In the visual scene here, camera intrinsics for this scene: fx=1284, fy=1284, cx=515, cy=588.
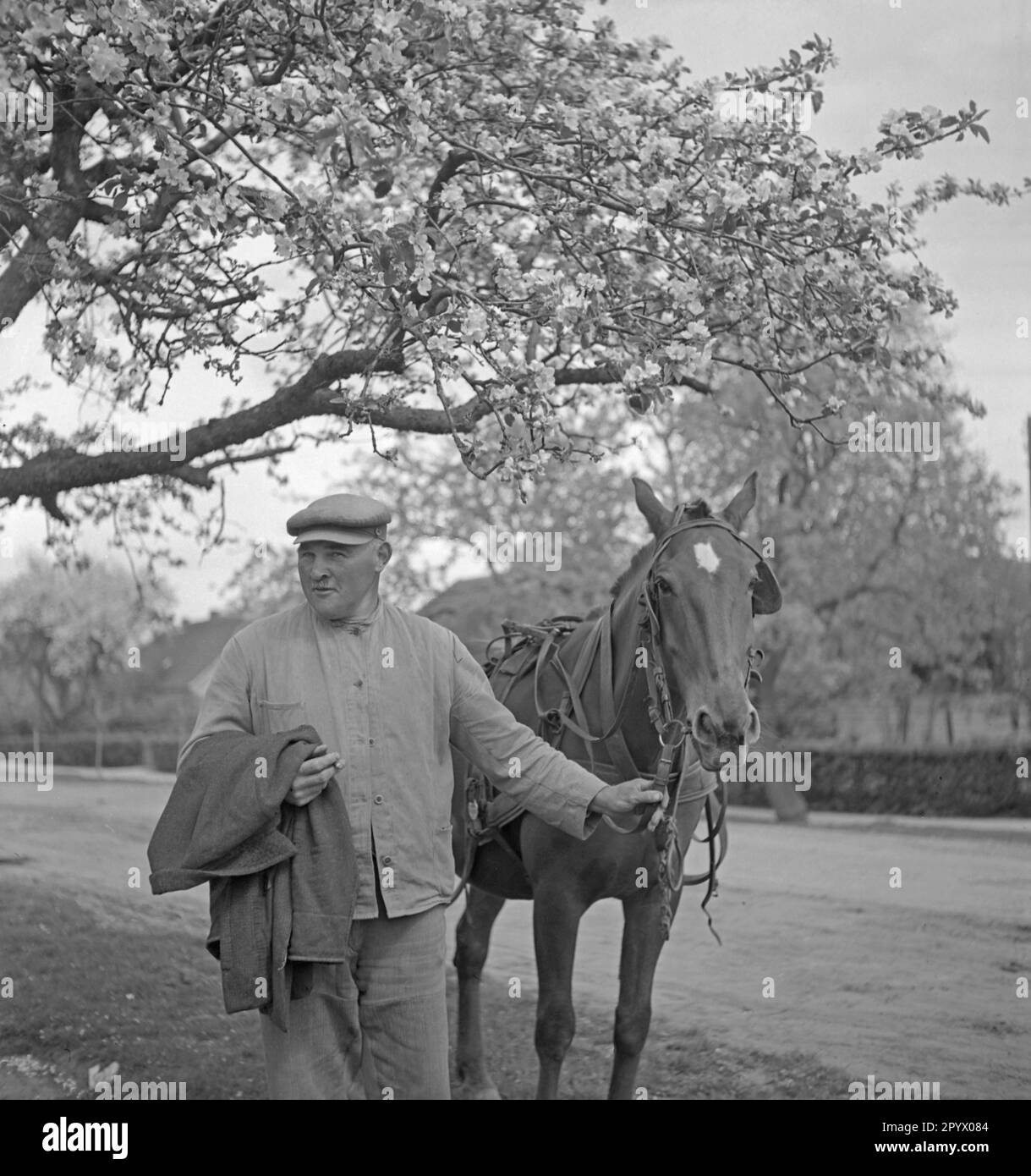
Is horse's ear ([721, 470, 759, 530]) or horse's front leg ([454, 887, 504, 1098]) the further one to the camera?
horse's front leg ([454, 887, 504, 1098])

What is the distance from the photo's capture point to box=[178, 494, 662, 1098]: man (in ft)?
11.1

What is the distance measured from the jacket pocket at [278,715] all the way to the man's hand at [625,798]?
2.79 feet

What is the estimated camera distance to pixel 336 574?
11.5ft

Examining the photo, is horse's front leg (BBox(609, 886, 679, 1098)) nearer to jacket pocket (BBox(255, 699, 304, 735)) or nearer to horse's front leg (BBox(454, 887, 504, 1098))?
horse's front leg (BBox(454, 887, 504, 1098))

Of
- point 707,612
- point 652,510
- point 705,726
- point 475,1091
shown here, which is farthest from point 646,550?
point 475,1091

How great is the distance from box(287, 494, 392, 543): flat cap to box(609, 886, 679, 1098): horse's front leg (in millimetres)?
1823

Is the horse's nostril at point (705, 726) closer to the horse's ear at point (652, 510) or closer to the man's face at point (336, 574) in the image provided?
the horse's ear at point (652, 510)

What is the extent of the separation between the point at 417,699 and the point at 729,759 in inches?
37.1

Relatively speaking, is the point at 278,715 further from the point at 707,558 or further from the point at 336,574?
the point at 707,558

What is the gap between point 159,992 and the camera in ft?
24.0

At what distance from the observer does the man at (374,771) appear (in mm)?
3381

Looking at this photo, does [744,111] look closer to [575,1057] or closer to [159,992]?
[575,1057]

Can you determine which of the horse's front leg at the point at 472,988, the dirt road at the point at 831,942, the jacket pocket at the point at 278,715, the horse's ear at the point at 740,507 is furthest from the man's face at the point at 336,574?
the dirt road at the point at 831,942

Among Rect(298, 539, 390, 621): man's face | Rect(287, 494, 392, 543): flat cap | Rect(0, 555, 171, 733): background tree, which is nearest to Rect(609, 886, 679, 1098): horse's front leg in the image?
Rect(298, 539, 390, 621): man's face
